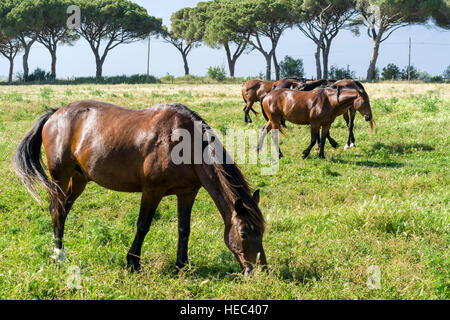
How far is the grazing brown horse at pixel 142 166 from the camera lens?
15.1ft

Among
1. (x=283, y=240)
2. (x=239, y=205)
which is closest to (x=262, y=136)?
(x=283, y=240)

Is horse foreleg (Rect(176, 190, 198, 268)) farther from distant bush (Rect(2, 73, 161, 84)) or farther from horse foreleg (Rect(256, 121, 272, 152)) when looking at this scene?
distant bush (Rect(2, 73, 161, 84))

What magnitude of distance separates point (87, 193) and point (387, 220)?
588 centimetres

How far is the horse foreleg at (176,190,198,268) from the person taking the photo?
17.1ft

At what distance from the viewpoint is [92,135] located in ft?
18.0

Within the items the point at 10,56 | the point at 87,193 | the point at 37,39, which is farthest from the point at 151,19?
the point at 87,193

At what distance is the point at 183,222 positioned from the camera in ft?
17.3

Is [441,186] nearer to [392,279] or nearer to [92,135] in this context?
[392,279]

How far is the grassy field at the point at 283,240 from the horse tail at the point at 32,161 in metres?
0.77

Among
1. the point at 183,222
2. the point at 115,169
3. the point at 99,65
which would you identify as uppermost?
the point at 99,65

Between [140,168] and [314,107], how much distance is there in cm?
853

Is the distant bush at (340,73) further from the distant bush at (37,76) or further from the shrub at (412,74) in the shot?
the distant bush at (37,76)

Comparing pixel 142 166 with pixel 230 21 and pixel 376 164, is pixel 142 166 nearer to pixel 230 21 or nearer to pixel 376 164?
pixel 376 164

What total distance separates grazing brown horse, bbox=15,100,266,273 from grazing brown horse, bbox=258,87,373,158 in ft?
24.5
